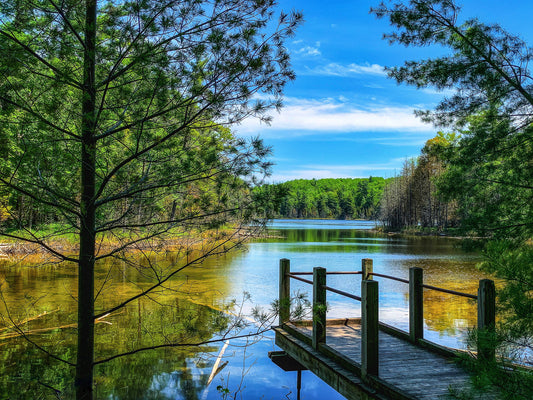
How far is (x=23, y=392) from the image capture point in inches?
253

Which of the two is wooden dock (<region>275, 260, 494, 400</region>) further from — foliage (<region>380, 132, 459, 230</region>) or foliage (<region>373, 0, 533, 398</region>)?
foliage (<region>380, 132, 459, 230</region>)

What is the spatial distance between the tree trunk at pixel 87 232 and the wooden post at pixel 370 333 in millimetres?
2755

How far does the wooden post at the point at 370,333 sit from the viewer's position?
4383mm

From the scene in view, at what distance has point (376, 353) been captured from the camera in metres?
4.42

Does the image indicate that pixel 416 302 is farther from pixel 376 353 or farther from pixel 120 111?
pixel 120 111

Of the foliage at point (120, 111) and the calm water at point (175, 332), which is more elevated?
the foliage at point (120, 111)

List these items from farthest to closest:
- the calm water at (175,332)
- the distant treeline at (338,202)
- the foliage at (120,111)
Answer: the distant treeline at (338,202), the calm water at (175,332), the foliage at (120,111)

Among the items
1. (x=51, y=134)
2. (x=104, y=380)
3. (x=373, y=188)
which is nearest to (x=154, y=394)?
(x=104, y=380)

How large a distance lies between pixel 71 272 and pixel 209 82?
16048 millimetres

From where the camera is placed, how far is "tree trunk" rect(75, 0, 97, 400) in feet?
12.8

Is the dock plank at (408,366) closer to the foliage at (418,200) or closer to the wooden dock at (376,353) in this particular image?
the wooden dock at (376,353)

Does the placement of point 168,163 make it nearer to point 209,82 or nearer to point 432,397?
point 209,82

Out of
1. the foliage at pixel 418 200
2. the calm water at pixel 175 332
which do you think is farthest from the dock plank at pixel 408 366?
the foliage at pixel 418 200

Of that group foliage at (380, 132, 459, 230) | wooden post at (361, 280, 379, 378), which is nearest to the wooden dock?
wooden post at (361, 280, 379, 378)
